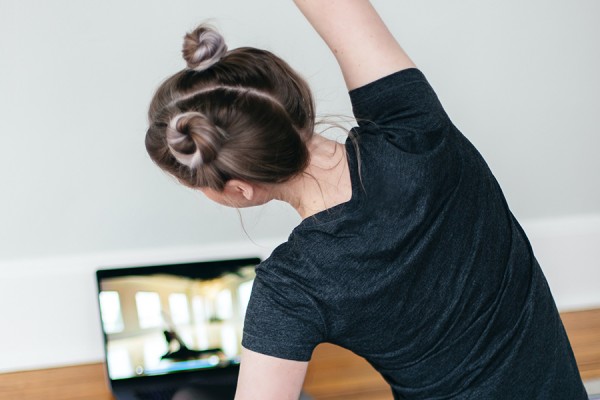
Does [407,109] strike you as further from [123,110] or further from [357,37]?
[123,110]

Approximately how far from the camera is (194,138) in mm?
831

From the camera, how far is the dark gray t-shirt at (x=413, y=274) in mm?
842

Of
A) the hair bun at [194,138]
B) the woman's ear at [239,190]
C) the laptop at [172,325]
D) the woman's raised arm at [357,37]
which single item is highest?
the woman's raised arm at [357,37]

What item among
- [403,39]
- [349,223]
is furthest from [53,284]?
[349,223]

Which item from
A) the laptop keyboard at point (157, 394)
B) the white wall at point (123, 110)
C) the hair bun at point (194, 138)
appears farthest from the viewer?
the white wall at point (123, 110)

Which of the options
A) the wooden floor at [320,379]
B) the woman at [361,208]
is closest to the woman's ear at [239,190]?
the woman at [361,208]

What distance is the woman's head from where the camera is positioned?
2.73 feet

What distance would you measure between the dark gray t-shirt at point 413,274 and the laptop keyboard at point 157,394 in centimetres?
64

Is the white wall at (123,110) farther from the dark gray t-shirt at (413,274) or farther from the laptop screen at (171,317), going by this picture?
the dark gray t-shirt at (413,274)

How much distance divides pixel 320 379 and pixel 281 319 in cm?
75

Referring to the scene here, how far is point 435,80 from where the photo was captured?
70.9 inches

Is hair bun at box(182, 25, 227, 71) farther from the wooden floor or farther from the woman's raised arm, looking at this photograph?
the wooden floor

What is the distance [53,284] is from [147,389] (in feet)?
1.01

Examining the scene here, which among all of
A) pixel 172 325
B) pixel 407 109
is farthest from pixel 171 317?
pixel 407 109
